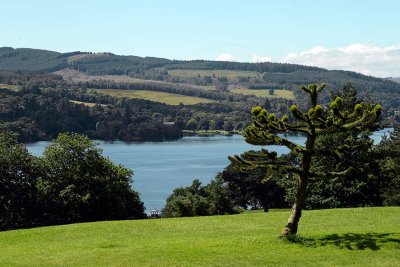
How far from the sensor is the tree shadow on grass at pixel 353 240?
2087 cm

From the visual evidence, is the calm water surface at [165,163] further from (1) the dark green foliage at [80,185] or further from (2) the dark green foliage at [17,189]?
(2) the dark green foliage at [17,189]

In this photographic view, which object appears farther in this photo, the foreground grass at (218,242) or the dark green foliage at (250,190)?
the dark green foliage at (250,190)

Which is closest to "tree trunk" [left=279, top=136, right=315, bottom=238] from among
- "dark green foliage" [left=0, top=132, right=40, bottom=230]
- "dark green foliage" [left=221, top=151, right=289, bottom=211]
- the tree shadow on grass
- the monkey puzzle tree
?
the monkey puzzle tree

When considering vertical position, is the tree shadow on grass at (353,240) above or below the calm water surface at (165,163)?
above

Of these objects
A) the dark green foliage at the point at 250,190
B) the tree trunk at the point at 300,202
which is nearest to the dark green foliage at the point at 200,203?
the dark green foliage at the point at 250,190

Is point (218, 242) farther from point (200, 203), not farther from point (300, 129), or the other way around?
point (200, 203)

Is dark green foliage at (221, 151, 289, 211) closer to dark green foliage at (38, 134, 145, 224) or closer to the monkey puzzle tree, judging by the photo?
dark green foliage at (38, 134, 145, 224)

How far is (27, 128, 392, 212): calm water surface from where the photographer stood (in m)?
112

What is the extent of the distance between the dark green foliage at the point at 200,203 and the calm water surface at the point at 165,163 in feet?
62.4

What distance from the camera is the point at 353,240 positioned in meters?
22.0

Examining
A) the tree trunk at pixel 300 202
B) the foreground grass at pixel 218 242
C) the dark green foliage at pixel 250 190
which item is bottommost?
the dark green foliage at pixel 250 190

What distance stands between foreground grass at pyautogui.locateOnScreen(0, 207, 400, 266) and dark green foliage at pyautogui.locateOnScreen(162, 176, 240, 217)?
102 feet

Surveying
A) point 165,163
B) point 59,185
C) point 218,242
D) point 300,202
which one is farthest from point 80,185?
point 165,163

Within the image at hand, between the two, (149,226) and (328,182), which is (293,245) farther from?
(328,182)
